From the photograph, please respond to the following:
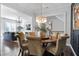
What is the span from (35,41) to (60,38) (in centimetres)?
46

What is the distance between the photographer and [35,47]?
207 centimetres

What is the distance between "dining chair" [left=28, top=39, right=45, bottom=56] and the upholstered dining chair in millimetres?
150

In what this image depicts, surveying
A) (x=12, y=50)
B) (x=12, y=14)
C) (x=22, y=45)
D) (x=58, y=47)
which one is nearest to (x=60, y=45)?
(x=58, y=47)

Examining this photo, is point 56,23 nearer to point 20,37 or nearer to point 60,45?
point 60,45

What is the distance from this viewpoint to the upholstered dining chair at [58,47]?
6.43 ft

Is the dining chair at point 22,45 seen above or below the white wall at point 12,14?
below

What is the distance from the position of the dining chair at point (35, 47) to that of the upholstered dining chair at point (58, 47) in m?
0.15

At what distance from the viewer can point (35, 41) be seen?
206 centimetres

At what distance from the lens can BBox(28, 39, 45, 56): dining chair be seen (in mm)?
2003

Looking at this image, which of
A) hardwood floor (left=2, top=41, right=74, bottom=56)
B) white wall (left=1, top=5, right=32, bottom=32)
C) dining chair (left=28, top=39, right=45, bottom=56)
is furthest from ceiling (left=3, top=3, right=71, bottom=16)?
hardwood floor (left=2, top=41, right=74, bottom=56)

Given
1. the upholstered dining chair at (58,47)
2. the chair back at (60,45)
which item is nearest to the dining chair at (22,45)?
the upholstered dining chair at (58,47)

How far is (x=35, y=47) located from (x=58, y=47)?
1.40ft

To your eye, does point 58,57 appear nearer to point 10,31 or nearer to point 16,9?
point 10,31

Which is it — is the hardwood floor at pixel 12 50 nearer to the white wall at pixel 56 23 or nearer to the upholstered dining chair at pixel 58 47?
the upholstered dining chair at pixel 58 47
